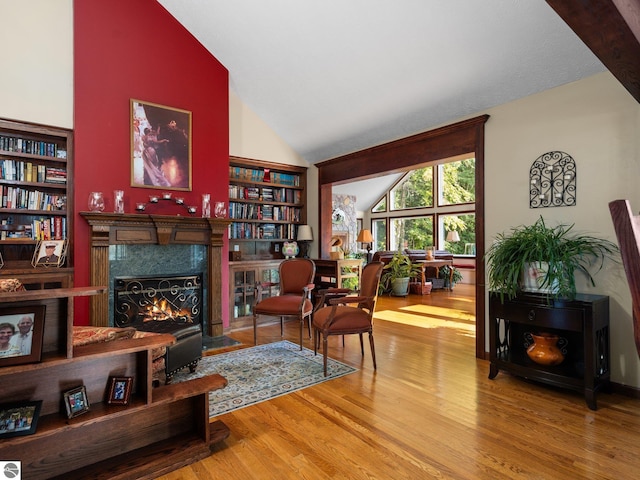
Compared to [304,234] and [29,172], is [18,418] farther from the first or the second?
[304,234]

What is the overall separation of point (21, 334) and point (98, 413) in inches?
20.1

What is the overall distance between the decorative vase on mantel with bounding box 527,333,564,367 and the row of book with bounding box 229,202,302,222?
12.5 feet

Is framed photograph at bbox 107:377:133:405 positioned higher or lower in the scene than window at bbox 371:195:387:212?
lower

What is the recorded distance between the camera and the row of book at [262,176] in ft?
16.9

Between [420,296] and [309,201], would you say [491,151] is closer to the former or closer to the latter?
[309,201]

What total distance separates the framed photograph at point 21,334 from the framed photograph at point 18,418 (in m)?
0.25

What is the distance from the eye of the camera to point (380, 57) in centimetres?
347

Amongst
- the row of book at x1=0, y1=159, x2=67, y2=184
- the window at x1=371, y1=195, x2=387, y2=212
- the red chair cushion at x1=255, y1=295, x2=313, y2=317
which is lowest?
the red chair cushion at x1=255, y1=295, x2=313, y2=317

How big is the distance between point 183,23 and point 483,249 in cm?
426

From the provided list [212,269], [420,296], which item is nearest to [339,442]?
[212,269]

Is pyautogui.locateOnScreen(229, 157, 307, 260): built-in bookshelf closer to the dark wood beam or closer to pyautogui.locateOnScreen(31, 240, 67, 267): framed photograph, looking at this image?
pyautogui.locateOnScreen(31, 240, 67, 267): framed photograph

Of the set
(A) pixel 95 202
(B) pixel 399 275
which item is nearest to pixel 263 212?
A: (A) pixel 95 202

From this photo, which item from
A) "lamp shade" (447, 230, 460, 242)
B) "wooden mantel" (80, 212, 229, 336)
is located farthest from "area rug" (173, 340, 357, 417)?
"lamp shade" (447, 230, 460, 242)

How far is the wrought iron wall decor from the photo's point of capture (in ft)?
9.75
